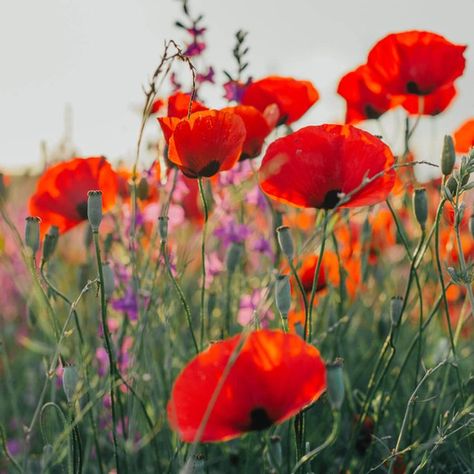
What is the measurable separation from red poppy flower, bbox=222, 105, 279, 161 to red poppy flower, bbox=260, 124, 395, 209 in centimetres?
15

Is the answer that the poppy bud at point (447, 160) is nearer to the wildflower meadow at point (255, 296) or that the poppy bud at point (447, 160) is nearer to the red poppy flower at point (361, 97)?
the wildflower meadow at point (255, 296)

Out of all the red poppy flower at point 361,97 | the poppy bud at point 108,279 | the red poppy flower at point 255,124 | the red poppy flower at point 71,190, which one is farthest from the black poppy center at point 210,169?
the red poppy flower at point 361,97

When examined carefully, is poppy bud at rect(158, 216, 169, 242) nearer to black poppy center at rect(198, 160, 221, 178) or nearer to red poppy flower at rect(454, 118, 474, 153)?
black poppy center at rect(198, 160, 221, 178)

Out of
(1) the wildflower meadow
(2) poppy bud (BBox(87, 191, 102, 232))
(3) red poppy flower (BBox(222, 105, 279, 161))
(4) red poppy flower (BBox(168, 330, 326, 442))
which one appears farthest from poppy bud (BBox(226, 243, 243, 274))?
(4) red poppy flower (BBox(168, 330, 326, 442))

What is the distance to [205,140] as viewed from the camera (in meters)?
0.93

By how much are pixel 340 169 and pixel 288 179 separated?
64mm

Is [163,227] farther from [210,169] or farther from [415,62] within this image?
[415,62]

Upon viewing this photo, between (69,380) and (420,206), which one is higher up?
(420,206)

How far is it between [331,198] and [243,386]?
1.01 feet

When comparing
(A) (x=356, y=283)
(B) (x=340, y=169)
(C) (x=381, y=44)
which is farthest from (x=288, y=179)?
(A) (x=356, y=283)

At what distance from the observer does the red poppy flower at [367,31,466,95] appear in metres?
1.27

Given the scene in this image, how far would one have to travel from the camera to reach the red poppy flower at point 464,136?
1.34m

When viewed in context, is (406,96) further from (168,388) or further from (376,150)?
(168,388)

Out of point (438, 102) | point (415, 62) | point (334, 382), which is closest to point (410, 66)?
point (415, 62)
